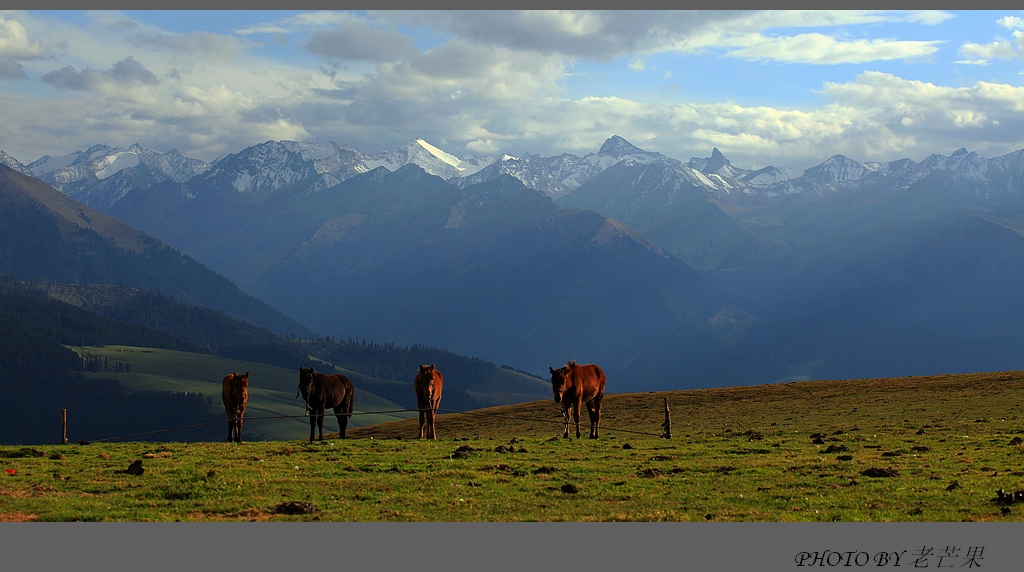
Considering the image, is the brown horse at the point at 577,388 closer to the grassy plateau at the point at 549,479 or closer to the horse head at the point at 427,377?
the grassy plateau at the point at 549,479

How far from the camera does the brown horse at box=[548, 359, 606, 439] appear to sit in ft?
137

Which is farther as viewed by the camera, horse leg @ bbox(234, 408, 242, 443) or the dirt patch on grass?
horse leg @ bbox(234, 408, 242, 443)

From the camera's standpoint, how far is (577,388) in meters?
43.0

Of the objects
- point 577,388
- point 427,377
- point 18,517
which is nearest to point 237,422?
point 427,377

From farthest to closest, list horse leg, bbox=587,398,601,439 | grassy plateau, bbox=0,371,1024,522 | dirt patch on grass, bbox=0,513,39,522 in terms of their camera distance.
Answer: horse leg, bbox=587,398,601,439 < grassy plateau, bbox=0,371,1024,522 < dirt patch on grass, bbox=0,513,39,522

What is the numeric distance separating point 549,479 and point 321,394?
17564 mm

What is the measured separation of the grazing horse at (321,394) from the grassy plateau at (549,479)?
2.14 meters

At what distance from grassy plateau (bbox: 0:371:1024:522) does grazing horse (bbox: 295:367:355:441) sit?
7.01 ft

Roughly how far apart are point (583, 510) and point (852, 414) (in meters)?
39.2

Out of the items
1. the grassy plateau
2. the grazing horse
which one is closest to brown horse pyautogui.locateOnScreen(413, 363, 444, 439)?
the grazing horse

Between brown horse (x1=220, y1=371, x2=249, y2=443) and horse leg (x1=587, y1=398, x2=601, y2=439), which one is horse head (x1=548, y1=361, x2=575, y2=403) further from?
brown horse (x1=220, y1=371, x2=249, y2=443)

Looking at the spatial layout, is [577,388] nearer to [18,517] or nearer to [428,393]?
[428,393]

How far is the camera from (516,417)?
7488 cm

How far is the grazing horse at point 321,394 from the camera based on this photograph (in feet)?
139
